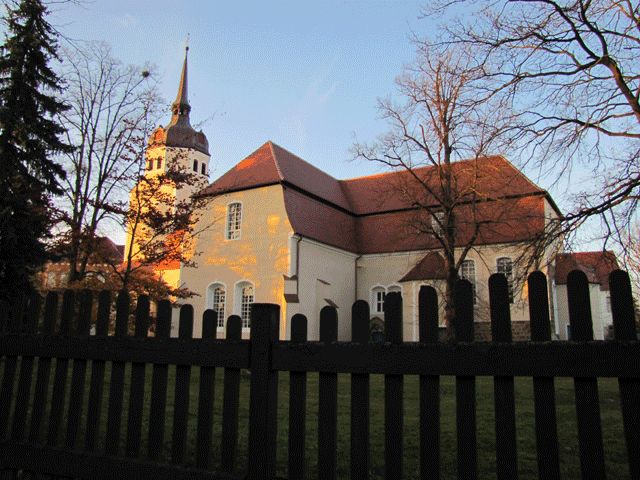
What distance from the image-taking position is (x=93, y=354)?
3453 millimetres

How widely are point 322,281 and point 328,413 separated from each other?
24964 millimetres

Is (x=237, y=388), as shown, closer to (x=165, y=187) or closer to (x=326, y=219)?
(x=165, y=187)

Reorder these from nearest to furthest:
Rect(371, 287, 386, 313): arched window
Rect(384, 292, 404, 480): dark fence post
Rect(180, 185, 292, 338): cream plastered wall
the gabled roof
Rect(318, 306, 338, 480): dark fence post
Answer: Rect(384, 292, 404, 480): dark fence post
Rect(318, 306, 338, 480): dark fence post
Rect(180, 185, 292, 338): cream plastered wall
the gabled roof
Rect(371, 287, 386, 313): arched window

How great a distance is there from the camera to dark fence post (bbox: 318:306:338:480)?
266 centimetres

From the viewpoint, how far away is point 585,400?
7.38 ft

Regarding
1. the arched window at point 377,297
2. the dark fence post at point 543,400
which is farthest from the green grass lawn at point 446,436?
the arched window at point 377,297

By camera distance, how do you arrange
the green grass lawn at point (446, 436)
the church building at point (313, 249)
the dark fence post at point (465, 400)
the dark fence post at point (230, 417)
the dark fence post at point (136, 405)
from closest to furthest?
the dark fence post at point (465, 400) < the dark fence post at point (230, 417) < the dark fence post at point (136, 405) < the green grass lawn at point (446, 436) < the church building at point (313, 249)

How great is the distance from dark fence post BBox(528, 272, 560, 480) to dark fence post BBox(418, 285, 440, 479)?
0.45 metres

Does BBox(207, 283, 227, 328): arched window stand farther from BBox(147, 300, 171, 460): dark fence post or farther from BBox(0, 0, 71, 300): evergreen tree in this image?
BBox(147, 300, 171, 460): dark fence post

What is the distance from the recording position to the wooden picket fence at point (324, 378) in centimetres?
225

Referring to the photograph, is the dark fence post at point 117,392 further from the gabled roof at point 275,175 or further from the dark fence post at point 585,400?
the gabled roof at point 275,175

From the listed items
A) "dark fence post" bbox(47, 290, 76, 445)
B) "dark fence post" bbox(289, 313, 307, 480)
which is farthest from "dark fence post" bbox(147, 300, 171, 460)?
"dark fence post" bbox(289, 313, 307, 480)

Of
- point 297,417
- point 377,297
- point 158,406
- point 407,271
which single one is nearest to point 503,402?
point 297,417

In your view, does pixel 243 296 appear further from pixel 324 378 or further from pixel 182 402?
pixel 324 378
